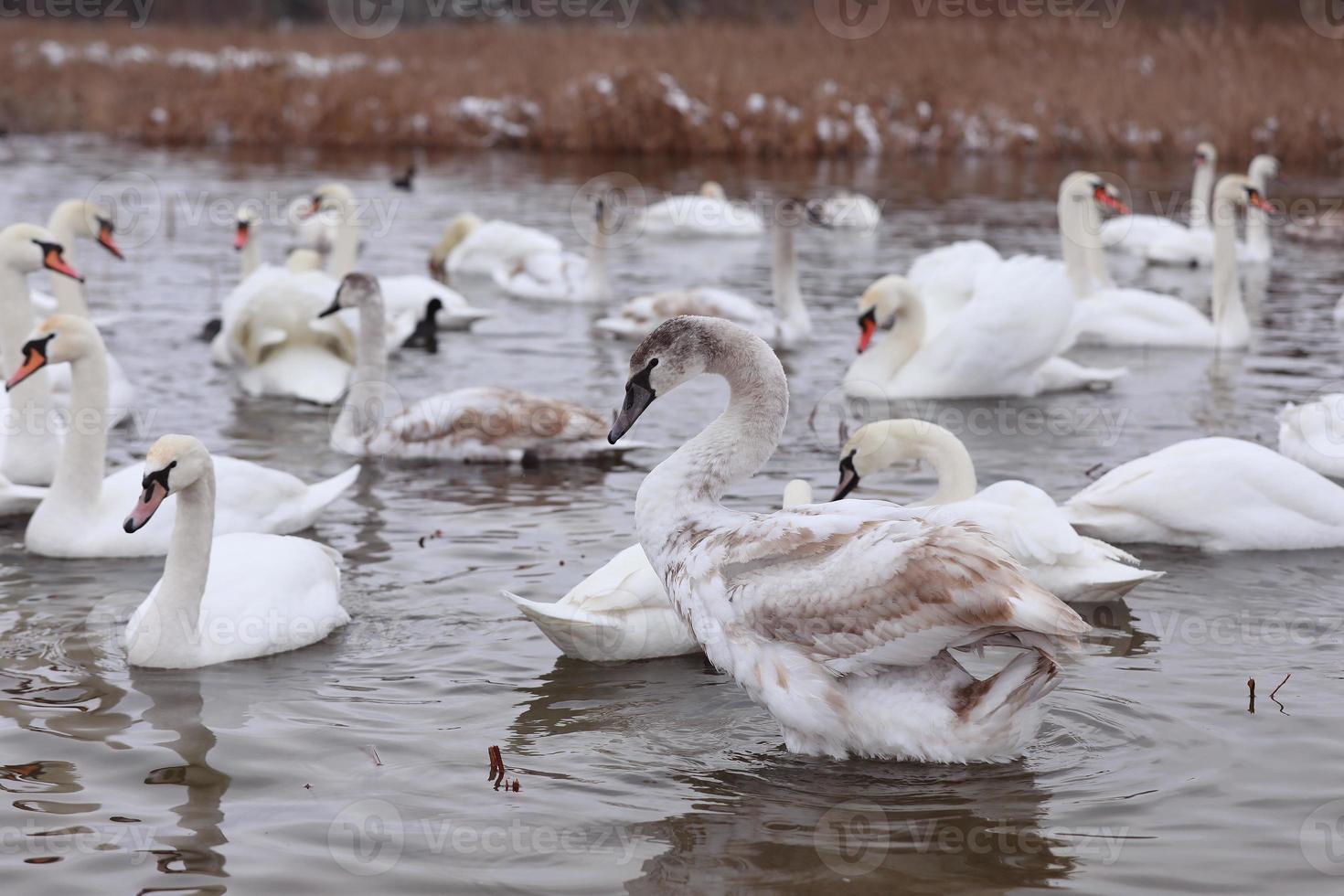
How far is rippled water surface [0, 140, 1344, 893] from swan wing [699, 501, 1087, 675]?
0.45 meters

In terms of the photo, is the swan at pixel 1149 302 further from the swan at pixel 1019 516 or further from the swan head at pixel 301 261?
the swan head at pixel 301 261

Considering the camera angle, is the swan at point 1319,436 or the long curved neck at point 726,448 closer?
the long curved neck at point 726,448

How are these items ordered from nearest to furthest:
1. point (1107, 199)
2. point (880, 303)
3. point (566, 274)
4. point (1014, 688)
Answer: point (1014, 688) < point (880, 303) < point (1107, 199) < point (566, 274)

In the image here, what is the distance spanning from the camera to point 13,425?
7.97m

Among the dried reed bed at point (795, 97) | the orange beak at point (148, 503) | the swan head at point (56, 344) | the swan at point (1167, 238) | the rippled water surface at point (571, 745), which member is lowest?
the rippled water surface at point (571, 745)

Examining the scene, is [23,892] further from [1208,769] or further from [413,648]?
[1208,769]

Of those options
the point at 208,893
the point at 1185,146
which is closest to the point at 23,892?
the point at 208,893

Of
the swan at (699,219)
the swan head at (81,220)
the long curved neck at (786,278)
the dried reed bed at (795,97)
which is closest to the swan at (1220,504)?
the long curved neck at (786,278)

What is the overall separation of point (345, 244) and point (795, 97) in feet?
50.0

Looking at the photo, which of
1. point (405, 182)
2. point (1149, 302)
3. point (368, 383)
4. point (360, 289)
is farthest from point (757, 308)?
point (405, 182)

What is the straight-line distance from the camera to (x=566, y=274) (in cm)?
1440

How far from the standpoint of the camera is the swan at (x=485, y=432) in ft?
29.4

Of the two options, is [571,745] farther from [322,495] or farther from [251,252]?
[251,252]

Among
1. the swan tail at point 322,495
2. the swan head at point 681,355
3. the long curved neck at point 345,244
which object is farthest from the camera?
the long curved neck at point 345,244
